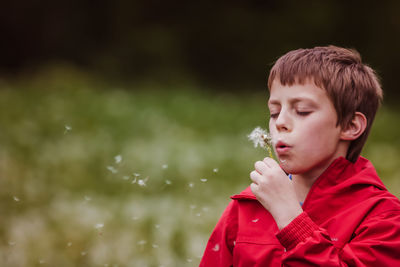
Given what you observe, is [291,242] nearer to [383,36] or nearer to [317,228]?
[317,228]

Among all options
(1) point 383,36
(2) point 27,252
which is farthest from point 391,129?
(1) point 383,36

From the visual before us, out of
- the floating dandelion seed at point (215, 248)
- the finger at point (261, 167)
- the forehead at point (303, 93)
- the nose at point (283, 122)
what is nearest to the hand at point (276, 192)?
the finger at point (261, 167)

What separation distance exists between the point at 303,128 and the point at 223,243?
0.64 meters

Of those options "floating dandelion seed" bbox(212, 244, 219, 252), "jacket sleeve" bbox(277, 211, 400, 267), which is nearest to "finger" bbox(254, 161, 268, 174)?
"jacket sleeve" bbox(277, 211, 400, 267)

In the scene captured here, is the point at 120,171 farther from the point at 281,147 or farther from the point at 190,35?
the point at 190,35

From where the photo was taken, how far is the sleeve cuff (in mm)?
2225

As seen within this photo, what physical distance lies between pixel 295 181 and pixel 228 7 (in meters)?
25.3

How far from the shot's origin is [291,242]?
224 centimetres

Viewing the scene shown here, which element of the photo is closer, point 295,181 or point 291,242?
point 291,242

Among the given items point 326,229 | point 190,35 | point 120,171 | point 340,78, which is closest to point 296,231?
point 326,229

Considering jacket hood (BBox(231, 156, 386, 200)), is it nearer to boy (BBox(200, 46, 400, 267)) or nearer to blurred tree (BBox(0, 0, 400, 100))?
boy (BBox(200, 46, 400, 267))

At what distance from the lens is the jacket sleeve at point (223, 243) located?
8.73ft

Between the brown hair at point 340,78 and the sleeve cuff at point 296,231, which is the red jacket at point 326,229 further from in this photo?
the brown hair at point 340,78

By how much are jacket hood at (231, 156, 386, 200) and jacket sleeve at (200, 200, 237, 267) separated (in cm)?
42
